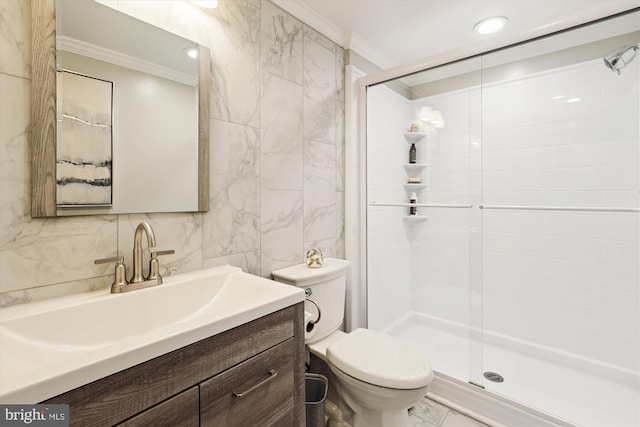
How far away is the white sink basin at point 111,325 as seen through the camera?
0.56 meters

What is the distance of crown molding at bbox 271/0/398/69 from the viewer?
1.67 m

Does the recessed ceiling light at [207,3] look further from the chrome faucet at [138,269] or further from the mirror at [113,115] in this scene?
the chrome faucet at [138,269]

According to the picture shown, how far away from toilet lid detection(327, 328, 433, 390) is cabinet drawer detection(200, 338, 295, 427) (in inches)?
14.9

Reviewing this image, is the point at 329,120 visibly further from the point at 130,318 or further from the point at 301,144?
the point at 130,318

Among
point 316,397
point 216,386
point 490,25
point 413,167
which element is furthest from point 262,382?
point 490,25

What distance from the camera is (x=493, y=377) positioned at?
1875 mm

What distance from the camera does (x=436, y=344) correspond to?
2299 mm

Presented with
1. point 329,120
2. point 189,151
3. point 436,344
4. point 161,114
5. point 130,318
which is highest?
point 329,120

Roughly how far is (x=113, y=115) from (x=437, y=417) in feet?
6.76

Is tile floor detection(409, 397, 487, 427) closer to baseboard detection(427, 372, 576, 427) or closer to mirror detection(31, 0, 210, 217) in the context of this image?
baseboard detection(427, 372, 576, 427)

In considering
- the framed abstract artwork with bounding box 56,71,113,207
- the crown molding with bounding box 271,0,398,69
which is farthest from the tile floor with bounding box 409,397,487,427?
the crown molding with bounding box 271,0,398,69

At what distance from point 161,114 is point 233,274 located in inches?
26.8

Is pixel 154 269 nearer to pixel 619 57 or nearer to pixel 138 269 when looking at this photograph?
pixel 138 269

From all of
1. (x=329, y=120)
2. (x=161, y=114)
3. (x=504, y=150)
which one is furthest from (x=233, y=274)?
(x=504, y=150)
